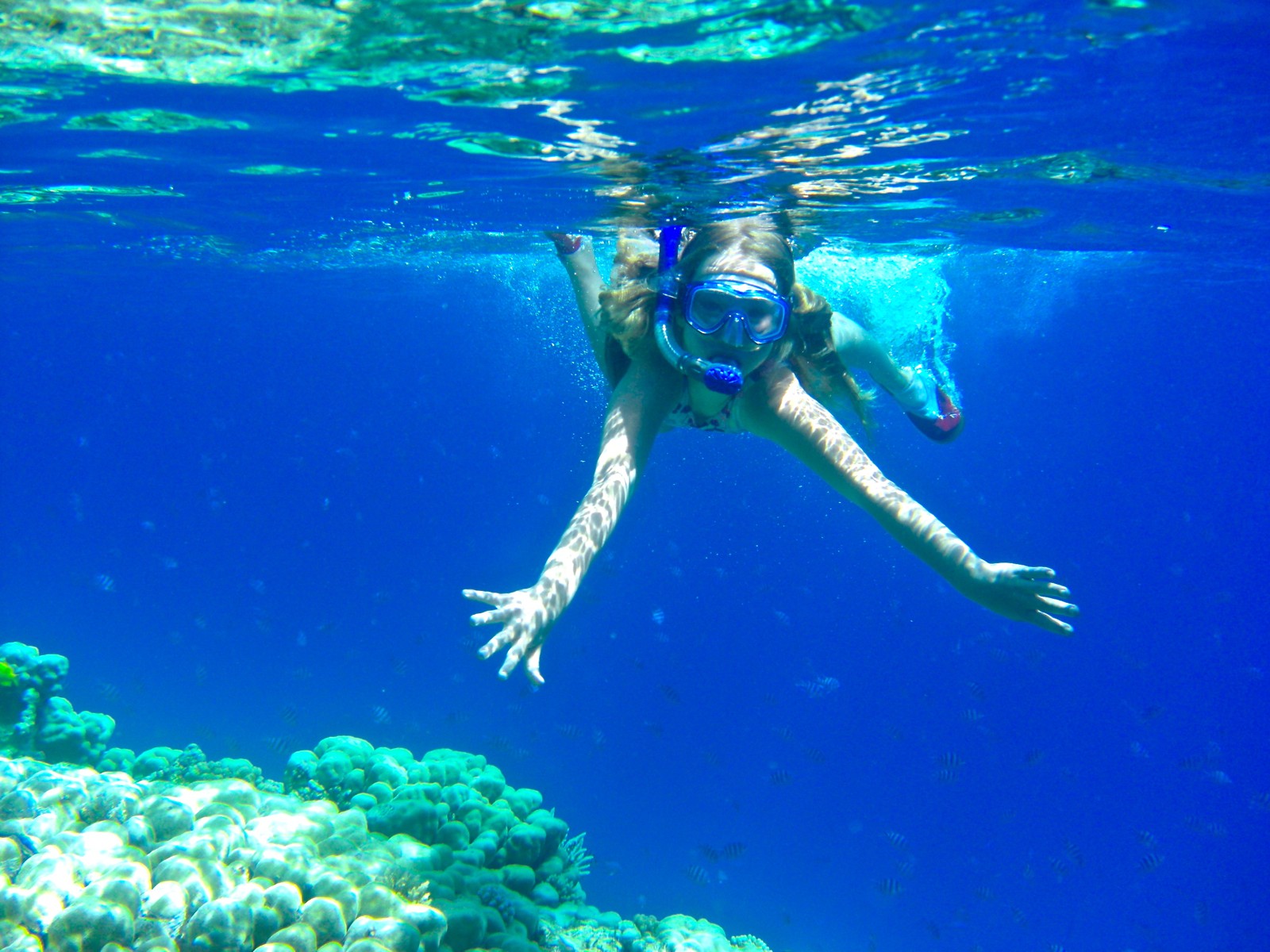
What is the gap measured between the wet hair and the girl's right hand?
2385 millimetres

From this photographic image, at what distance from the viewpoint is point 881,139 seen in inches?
328

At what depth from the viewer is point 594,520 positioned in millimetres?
3877

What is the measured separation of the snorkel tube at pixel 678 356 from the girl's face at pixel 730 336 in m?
0.09

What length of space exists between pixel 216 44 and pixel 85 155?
6.14m

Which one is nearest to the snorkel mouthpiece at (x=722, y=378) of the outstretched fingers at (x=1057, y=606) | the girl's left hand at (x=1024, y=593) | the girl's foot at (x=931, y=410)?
the girl's left hand at (x=1024, y=593)

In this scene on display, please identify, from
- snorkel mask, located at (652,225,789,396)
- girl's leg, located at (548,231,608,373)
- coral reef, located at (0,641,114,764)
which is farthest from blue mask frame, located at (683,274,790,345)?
coral reef, located at (0,641,114,764)

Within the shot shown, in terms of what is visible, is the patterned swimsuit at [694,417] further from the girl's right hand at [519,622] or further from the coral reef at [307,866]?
the coral reef at [307,866]

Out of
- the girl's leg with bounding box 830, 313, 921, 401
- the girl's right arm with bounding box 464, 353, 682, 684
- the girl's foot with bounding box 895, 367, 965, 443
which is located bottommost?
the girl's foot with bounding box 895, 367, 965, 443

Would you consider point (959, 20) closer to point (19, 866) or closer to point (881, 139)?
point (881, 139)

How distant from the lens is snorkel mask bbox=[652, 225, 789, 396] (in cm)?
443

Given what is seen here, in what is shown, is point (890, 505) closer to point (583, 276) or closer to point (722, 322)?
point (722, 322)

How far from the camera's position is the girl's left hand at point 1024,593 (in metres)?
3.34

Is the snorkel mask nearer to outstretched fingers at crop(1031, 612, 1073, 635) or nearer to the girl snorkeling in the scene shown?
the girl snorkeling

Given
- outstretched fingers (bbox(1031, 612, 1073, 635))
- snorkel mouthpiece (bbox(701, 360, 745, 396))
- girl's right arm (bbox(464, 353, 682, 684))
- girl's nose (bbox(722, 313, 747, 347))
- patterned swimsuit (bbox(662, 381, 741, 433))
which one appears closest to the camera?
girl's right arm (bbox(464, 353, 682, 684))
